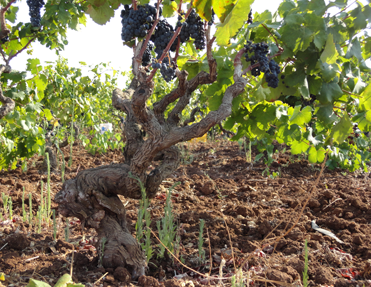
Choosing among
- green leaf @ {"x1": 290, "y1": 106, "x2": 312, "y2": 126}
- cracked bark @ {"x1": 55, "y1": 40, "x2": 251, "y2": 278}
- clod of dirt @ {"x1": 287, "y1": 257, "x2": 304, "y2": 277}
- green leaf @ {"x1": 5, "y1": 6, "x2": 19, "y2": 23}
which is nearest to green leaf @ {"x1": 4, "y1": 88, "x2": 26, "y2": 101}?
green leaf @ {"x1": 5, "y1": 6, "x2": 19, "y2": 23}

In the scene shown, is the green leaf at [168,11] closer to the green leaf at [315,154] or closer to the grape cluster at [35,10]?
the grape cluster at [35,10]

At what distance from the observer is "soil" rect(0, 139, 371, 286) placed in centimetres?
167

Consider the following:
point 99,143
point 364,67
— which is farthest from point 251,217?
point 99,143

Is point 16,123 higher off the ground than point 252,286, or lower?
higher

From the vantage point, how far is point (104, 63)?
5324 mm

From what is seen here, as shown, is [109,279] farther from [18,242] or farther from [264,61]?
[264,61]

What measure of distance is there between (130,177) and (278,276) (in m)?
1.17

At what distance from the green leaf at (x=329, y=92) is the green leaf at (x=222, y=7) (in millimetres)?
956

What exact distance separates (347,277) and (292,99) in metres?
2.08

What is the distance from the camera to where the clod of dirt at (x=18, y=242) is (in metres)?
1.99

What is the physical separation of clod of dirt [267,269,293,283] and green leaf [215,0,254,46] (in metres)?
1.24

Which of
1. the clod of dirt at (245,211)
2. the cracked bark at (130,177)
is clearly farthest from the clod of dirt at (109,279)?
the clod of dirt at (245,211)

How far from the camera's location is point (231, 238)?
225 centimetres

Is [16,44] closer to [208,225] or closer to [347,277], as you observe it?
[208,225]
